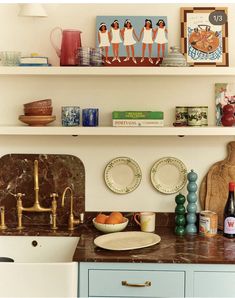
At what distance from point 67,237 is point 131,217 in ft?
1.36

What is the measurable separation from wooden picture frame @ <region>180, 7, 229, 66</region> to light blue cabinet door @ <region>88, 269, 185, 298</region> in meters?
1.22

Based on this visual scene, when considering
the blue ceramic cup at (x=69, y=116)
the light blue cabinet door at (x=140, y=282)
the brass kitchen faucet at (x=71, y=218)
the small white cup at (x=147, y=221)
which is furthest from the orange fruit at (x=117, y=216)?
the blue ceramic cup at (x=69, y=116)

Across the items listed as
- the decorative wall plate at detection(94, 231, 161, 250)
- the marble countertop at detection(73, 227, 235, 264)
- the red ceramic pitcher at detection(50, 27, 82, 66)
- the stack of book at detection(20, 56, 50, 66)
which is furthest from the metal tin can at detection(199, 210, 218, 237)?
the stack of book at detection(20, 56, 50, 66)

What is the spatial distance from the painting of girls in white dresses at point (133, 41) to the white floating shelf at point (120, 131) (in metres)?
0.41

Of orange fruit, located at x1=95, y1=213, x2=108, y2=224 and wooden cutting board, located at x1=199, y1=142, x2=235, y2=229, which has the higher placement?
wooden cutting board, located at x1=199, y1=142, x2=235, y2=229

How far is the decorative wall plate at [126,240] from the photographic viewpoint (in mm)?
2787

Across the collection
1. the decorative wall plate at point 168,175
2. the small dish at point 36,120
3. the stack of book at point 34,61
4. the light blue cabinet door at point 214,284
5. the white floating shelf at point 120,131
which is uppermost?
the stack of book at point 34,61

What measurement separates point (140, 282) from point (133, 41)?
4.44 feet

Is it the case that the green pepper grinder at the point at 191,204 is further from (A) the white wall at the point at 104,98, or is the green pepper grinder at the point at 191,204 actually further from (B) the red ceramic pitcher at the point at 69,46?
(B) the red ceramic pitcher at the point at 69,46

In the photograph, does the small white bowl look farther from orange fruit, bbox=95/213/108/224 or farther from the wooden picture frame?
the wooden picture frame

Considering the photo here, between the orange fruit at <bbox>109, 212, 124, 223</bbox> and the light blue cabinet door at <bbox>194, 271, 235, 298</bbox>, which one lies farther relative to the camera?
the orange fruit at <bbox>109, 212, 124, 223</bbox>

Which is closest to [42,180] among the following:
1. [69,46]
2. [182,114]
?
[69,46]

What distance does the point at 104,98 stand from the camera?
320 centimetres

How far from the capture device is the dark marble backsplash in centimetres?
323
